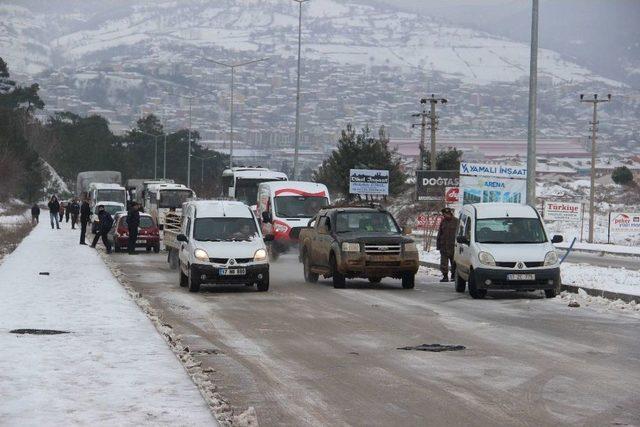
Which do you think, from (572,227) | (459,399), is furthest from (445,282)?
(572,227)

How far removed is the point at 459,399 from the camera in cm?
1182

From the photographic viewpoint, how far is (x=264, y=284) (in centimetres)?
2650

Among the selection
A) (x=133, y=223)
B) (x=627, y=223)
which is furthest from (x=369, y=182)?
(x=133, y=223)

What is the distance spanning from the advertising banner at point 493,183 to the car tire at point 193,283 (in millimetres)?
10957

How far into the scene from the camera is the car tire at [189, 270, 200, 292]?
85.7ft

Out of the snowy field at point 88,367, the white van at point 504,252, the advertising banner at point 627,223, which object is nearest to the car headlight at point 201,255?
the snowy field at point 88,367

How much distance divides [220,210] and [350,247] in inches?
119

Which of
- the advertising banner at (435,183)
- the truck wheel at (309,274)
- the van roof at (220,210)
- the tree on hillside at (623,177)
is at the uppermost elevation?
the tree on hillside at (623,177)

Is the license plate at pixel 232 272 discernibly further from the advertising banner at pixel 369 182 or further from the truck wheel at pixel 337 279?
the advertising banner at pixel 369 182

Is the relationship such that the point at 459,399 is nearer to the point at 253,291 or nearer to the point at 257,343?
the point at 257,343

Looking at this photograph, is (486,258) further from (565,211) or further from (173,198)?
(173,198)

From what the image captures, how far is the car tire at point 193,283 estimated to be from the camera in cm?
2611

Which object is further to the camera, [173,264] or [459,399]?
[173,264]

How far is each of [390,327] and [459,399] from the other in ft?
22.9
